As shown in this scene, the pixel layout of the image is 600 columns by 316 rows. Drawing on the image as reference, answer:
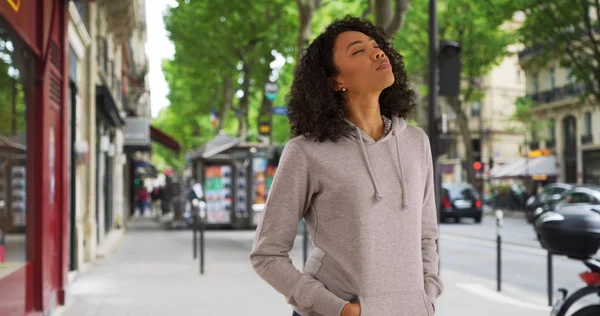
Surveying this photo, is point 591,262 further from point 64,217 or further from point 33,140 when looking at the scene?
point 64,217

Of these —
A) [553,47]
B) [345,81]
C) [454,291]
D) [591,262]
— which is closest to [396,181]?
[345,81]

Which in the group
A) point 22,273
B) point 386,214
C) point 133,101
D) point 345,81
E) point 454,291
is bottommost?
point 454,291

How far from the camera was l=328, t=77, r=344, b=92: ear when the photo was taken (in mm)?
2449

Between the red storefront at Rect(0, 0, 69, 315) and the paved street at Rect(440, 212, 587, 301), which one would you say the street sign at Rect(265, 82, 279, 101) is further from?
the red storefront at Rect(0, 0, 69, 315)

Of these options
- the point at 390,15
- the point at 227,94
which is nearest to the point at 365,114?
the point at 390,15

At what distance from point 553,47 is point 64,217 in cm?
1770

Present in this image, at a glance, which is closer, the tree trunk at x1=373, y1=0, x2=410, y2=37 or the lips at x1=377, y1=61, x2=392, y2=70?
the lips at x1=377, y1=61, x2=392, y2=70

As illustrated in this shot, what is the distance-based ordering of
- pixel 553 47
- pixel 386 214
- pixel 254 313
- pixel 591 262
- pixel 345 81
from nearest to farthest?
pixel 386 214 < pixel 345 81 < pixel 591 262 < pixel 254 313 < pixel 553 47

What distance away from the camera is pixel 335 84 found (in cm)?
246

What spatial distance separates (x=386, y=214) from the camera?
7.42ft

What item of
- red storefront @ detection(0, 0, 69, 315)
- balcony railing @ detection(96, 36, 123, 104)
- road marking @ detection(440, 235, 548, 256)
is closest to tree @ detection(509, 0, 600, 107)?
road marking @ detection(440, 235, 548, 256)

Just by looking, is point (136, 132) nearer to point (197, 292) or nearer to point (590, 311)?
point (197, 292)

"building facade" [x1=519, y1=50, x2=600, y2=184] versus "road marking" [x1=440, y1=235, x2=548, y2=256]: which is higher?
"building facade" [x1=519, y1=50, x2=600, y2=184]

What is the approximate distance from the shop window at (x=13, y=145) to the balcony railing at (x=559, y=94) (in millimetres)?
39504
